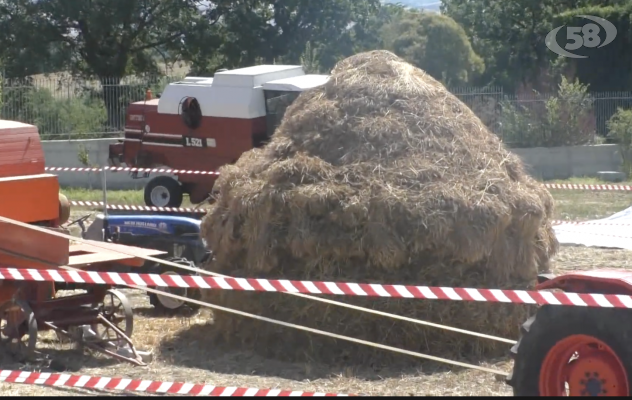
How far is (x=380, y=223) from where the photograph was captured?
25.7ft

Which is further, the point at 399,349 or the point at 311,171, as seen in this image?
the point at 311,171

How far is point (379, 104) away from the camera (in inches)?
339

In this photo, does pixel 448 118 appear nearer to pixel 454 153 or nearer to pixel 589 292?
pixel 454 153

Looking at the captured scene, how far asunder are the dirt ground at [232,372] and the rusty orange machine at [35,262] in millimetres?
181

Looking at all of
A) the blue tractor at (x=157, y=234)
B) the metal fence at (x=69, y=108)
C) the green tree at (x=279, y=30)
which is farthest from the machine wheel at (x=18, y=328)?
the green tree at (x=279, y=30)

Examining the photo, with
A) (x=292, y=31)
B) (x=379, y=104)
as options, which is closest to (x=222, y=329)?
(x=379, y=104)

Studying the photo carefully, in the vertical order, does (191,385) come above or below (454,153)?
below

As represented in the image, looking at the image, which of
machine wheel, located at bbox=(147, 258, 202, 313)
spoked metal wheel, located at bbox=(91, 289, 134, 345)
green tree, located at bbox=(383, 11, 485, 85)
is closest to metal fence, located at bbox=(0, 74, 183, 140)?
green tree, located at bbox=(383, 11, 485, 85)

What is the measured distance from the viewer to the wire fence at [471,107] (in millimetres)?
24766

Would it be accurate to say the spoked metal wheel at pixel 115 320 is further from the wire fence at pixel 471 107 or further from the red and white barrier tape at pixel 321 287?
the wire fence at pixel 471 107

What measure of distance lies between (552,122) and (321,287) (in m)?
19.3

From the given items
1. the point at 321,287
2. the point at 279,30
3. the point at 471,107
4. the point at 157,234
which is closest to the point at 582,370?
the point at 321,287

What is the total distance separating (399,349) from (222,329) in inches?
66.3

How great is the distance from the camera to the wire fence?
24766 millimetres
